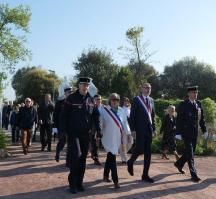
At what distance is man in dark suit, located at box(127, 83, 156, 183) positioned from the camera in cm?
1019

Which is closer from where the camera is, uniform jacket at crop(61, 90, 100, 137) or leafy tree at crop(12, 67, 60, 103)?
uniform jacket at crop(61, 90, 100, 137)

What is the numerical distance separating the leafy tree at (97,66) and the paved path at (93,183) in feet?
132

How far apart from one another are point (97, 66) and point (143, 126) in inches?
1779

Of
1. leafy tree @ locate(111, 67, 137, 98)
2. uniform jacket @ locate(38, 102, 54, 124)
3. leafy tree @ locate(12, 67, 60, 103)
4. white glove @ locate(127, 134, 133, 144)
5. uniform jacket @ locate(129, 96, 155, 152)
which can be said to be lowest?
white glove @ locate(127, 134, 133, 144)

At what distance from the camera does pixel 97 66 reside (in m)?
55.2

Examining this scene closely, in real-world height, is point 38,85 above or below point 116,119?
above

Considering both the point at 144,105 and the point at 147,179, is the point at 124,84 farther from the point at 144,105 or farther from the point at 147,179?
the point at 147,179

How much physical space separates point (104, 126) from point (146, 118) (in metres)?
0.99

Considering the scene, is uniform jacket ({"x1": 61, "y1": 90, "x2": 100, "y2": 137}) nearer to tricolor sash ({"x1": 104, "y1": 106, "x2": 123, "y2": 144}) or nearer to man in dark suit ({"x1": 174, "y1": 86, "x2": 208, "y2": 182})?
tricolor sash ({"x1": 104, "y1": 106, "x2": 123, "y2": 144})

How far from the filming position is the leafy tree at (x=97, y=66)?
53875 millimetres

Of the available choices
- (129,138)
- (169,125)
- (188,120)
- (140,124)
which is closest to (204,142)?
(169,125)

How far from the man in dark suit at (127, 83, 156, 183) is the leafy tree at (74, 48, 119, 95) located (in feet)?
140

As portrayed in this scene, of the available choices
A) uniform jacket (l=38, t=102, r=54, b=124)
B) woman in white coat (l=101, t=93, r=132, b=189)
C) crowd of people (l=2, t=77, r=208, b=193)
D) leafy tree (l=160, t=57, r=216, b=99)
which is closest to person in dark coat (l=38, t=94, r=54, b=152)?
uniform jacket (l=38, t=102, r=54, b=124)

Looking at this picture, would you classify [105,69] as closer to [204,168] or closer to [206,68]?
[206,68]
